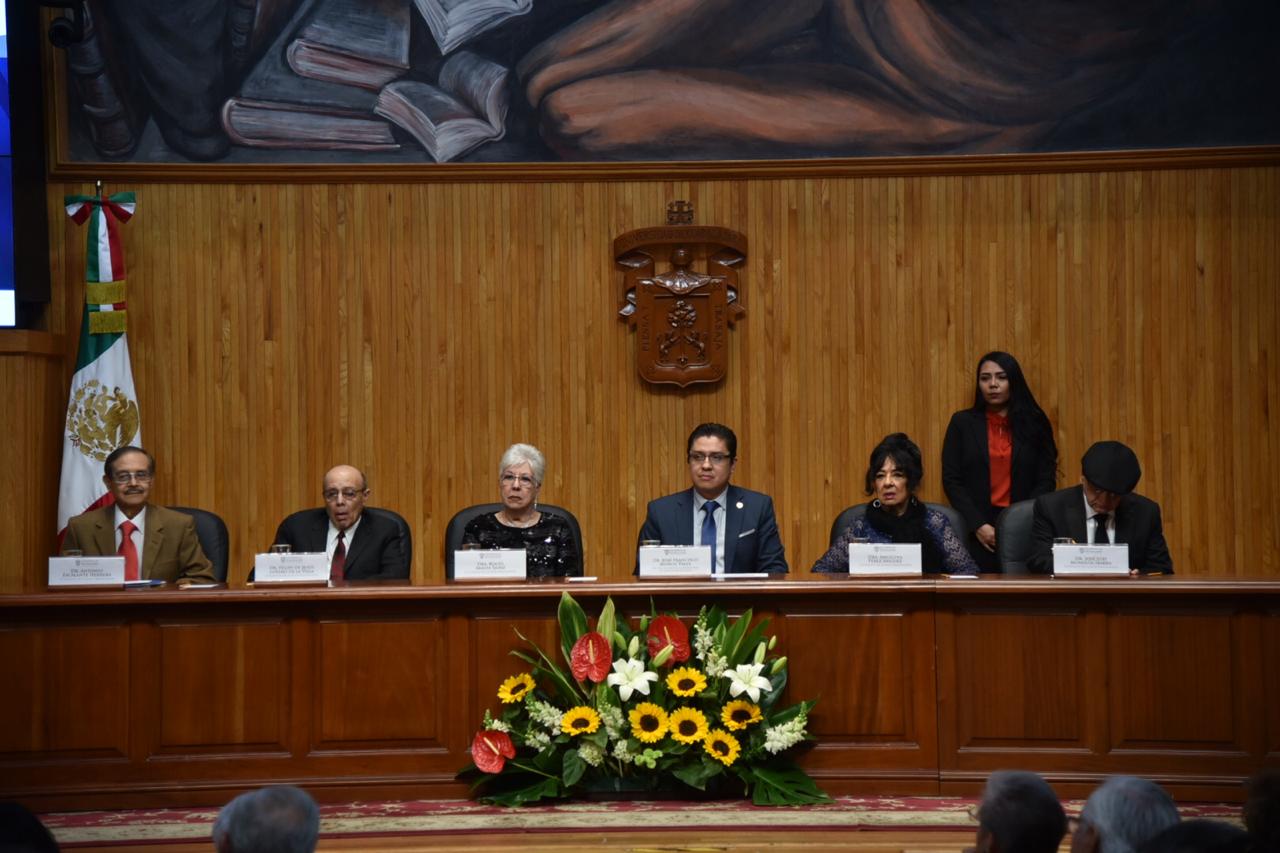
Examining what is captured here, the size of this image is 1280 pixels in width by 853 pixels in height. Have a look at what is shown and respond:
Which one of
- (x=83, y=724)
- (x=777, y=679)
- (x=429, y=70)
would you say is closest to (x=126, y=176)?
(x=429, y=70)

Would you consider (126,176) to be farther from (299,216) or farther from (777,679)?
(777,679)

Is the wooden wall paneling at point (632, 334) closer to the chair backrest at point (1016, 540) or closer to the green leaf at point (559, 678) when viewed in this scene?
the chair backrest at point (1016, 540)

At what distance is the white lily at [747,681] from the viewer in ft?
15.0

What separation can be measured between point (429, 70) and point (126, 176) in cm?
170

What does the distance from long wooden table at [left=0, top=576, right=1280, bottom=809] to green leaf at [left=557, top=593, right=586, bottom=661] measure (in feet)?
0.28

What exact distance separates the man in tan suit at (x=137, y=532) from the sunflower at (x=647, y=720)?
78.4 inches

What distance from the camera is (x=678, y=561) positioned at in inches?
194

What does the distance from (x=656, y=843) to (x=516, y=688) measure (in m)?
0.83

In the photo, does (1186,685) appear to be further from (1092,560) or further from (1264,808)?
(1264,808)

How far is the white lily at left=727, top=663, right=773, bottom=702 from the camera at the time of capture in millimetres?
4566

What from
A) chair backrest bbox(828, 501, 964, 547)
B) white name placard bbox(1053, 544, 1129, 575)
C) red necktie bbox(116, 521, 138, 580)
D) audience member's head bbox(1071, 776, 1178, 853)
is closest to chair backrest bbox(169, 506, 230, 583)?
red necktie bbox(116, 521, 138, 580)

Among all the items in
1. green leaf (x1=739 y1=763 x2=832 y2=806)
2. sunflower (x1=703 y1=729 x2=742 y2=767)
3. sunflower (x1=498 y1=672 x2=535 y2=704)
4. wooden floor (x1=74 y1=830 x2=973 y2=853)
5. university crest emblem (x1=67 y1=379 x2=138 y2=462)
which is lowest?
wooden floor (x1=74 y1=830 x2=973 y2=853)

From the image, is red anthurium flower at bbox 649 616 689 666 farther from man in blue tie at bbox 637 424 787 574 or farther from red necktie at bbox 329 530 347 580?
red necktie at bbox 329 530 347 580

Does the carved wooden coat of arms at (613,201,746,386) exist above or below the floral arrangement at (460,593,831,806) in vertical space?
above
